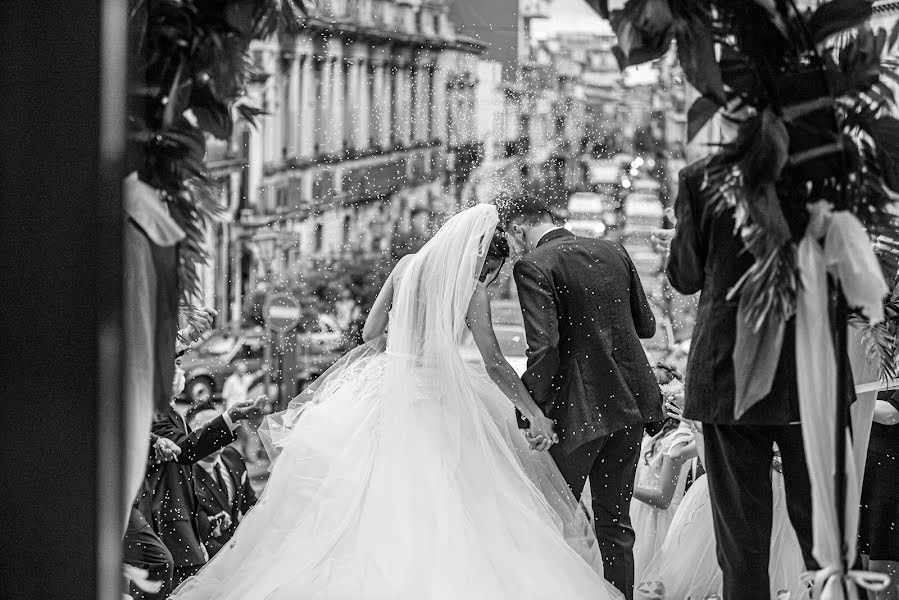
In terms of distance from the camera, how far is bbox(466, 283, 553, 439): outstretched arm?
4781 mm

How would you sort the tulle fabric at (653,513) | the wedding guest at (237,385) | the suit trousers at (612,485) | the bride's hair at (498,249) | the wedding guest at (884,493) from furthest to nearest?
the wedding guest at (237,385) < the tulle fabric at (653,513) < the bride's hair at (498,249) < the suit trousers at (612,485) < the wedding guest at (884,493)

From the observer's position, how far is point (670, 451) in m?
5.54

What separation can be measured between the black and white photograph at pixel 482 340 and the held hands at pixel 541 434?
0.01 meters

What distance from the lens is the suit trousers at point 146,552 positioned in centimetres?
450

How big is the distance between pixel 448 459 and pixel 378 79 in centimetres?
444

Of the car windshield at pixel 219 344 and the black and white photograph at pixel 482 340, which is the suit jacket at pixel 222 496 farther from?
the car windshield at pixel 219 344

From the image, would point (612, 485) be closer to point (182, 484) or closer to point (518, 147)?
point (182, 484)

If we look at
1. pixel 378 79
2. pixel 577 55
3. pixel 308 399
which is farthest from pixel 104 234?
pixel 378 79

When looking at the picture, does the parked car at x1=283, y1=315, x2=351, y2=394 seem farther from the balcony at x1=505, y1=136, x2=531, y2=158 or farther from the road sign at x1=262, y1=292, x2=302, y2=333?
the balcony at x1=505, y1=136, x2=531, y2=158

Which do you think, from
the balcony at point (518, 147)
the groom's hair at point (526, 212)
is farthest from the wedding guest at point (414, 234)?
the groom's hair at point (526, 212)

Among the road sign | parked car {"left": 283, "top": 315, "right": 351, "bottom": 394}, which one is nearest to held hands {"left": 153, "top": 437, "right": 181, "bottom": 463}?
the road sign

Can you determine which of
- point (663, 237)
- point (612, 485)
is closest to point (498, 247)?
point (663, 237)

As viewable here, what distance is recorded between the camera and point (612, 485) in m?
4.88

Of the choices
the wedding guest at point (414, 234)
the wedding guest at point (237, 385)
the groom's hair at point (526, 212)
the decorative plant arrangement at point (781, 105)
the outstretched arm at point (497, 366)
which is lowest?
the wedding guest at point (237, 385)
